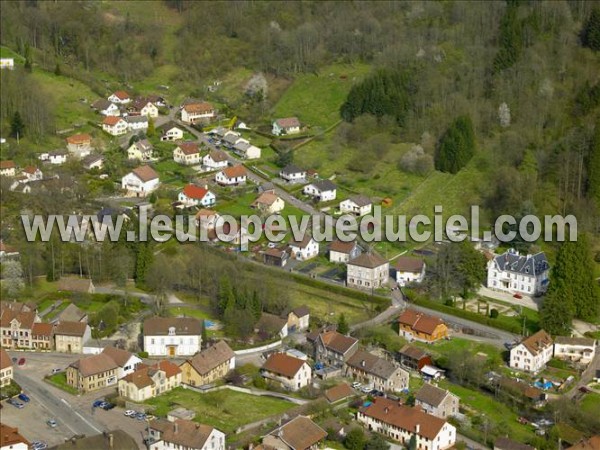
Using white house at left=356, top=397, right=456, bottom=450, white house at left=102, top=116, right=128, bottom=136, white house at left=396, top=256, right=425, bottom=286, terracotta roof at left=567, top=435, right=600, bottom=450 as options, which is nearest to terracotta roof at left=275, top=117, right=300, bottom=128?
white house at left=102, top=116, right=128, bottom=136

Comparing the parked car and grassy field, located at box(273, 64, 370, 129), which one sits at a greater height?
grassy field, located at box(273, 64, 370, 129)

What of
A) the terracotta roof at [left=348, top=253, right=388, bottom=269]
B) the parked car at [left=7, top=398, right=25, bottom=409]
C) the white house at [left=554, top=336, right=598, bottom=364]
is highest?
the terracotta roof at [left=348, top=253, right=388, bottom=269]

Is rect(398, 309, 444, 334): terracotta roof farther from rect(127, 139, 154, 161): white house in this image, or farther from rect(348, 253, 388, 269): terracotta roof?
rect(127, 139, 154, 161): white house

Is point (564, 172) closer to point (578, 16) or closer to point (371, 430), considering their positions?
point (578, 16)

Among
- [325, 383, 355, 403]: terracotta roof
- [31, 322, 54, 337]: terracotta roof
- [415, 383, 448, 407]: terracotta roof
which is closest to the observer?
[415, 383, 448, 407]: terracotta roof

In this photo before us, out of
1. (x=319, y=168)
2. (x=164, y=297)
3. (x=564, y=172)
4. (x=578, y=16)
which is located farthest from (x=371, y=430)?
(x=578, y=16)

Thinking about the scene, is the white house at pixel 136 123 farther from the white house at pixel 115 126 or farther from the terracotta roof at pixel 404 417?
the terracotta roof at pixel 404 417

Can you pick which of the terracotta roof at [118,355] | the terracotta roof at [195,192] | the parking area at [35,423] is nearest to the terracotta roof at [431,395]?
the terracotta roof at [118,355]

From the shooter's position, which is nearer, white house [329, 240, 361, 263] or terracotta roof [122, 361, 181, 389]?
terracotta roof [122, 361, 181, 389]
